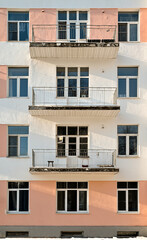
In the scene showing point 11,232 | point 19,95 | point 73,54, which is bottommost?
point 11,232

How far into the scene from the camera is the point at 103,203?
43.2 ft

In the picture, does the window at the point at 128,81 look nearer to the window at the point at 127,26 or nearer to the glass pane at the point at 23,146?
the window at the point at 127,26

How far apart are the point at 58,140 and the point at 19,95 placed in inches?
102

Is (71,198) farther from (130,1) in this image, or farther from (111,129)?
(130,1)

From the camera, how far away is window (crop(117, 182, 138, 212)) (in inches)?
525

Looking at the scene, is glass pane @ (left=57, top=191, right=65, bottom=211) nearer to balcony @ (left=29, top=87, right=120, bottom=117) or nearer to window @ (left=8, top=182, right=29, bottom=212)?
window @ (left=8, top=182, right=29, bottom=212)

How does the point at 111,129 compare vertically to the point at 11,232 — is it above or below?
above

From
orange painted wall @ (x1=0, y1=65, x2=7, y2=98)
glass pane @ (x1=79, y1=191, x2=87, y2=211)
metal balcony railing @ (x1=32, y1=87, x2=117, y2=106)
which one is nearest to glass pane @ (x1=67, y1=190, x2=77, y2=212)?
glass pane @ (x1=79, y1=191, x2=87, y2=211)

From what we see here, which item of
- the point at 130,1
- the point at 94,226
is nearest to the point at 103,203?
the point at 94,226

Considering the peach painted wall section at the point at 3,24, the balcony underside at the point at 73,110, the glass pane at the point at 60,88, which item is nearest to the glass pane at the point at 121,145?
the balcony underside at the point at 73,110

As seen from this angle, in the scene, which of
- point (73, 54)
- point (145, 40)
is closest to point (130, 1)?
point (145, 40)

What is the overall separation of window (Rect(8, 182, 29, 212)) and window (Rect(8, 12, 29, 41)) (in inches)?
249

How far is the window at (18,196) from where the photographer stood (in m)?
13.4

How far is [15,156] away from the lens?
13.5 meters
